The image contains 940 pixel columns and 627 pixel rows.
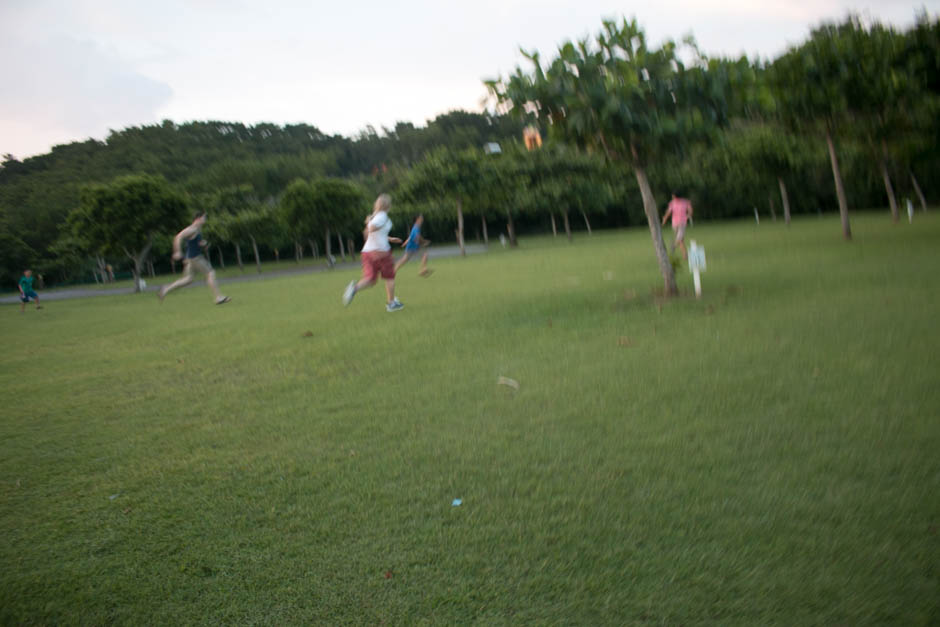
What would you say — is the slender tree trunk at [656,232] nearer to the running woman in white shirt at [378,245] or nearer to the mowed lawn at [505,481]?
the mowed lawn at [505,481]

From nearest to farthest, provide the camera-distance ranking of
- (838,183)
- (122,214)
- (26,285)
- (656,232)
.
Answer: (656,232) → (838,183) → (26,285) → (122,214)

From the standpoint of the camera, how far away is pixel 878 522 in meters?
3.13

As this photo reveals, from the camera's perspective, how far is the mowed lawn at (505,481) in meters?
2.86

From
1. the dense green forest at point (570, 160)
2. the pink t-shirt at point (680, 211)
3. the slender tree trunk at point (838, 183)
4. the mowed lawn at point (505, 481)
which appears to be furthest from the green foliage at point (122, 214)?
the slender tree trunk at point (838, 183)

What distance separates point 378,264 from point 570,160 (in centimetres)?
3651

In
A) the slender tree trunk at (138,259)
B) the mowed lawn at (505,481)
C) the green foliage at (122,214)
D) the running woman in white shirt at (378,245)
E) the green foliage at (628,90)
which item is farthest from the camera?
the slender tree trunk at (138,259)

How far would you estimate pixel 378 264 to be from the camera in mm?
12039

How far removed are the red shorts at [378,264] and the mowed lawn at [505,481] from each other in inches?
132

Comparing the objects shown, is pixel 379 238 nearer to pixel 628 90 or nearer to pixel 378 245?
pixel 378 245

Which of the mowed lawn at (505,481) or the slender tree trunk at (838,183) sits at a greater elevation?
the slender tree trunk at (838,183)

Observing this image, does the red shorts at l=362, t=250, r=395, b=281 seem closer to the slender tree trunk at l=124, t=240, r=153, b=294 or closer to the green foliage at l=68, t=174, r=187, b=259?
the green foliage at l=68, t=174, r=187, b=259

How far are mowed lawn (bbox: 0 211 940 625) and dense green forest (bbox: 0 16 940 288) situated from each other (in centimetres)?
384

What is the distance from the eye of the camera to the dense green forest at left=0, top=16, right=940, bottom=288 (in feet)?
32.7

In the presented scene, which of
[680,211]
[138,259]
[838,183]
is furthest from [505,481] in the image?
[138,259]
